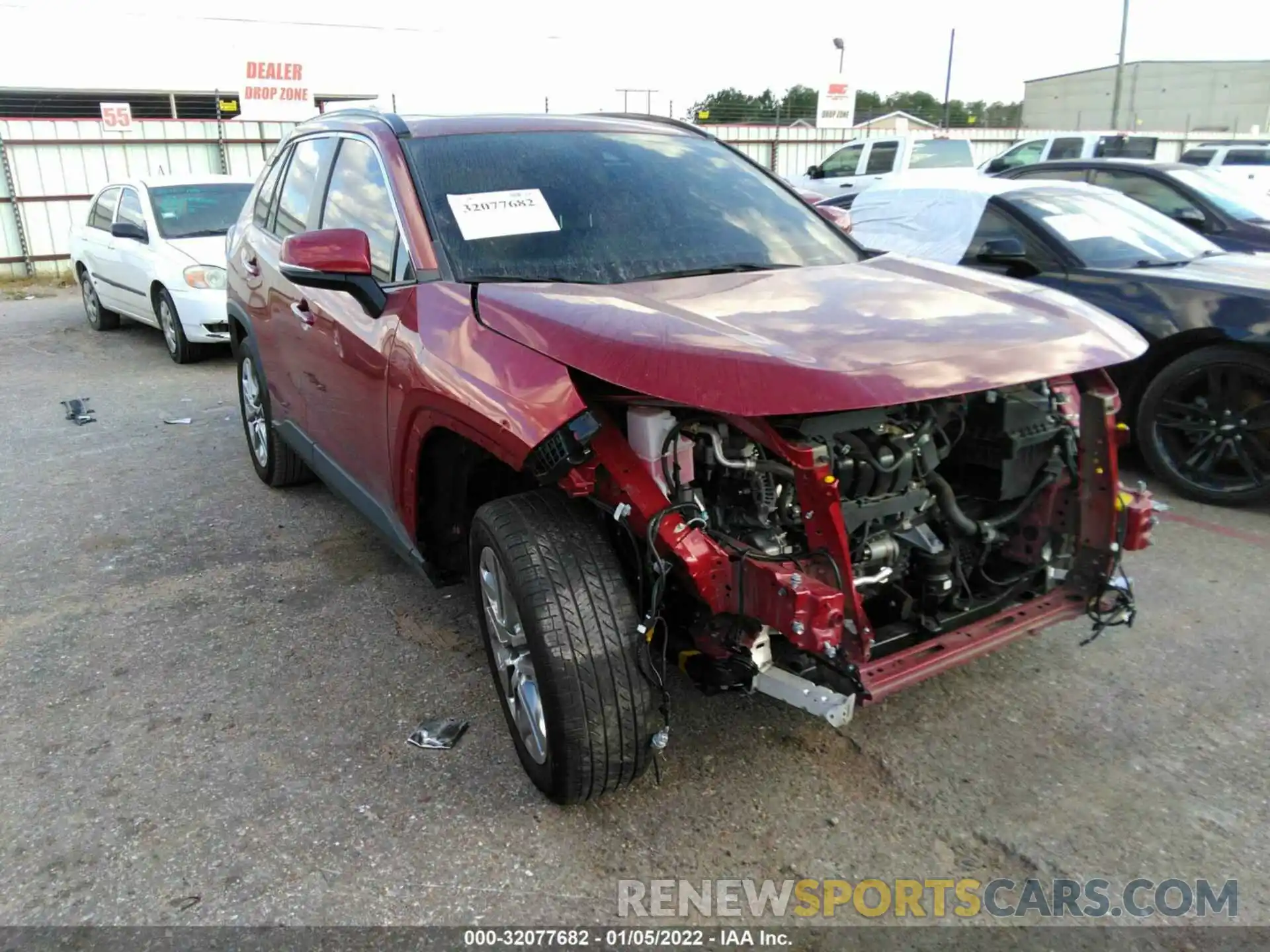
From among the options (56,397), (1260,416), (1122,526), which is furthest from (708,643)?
(56,397)

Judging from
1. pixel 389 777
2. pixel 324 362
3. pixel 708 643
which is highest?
pixel 324 362

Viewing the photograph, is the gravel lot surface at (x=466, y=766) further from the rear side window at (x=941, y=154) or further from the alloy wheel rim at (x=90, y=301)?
the rear side window at (x=941, y=154)

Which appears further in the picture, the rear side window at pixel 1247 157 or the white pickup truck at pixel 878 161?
the rear side window at pixel 1247 157

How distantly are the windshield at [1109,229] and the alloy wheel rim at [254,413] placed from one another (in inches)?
190

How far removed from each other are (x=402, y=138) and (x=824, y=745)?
259 centimetres

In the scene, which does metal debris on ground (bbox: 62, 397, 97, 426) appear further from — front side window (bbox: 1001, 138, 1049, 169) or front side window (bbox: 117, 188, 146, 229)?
front side window (bbox: 1001, 138, 1049, 169)

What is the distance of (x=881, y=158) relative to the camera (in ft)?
51.0

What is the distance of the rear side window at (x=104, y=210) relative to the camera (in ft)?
33.6

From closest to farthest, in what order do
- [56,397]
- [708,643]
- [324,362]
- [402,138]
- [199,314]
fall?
[708,643]
[402,138]
[324,362]
[56,397]
[199,314]

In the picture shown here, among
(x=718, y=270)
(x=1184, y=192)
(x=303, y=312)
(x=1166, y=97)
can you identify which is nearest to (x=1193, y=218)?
(x=1184, y=192)

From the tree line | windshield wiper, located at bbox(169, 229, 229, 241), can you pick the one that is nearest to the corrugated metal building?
the tree line

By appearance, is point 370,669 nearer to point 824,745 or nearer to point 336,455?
point 336,455

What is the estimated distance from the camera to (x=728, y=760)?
299 centimetres

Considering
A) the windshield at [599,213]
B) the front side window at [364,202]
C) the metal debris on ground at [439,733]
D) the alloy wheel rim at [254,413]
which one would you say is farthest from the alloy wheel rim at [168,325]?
the metal debris on ground at [439,733]
